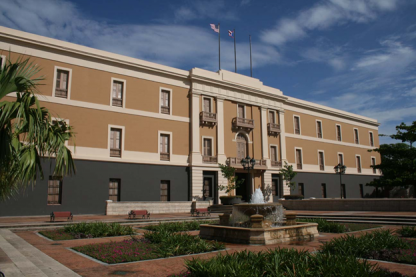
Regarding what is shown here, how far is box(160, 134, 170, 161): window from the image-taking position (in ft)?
94.3

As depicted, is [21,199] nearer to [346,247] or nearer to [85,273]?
[85,273]

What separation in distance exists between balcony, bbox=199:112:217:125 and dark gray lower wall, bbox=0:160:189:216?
4.80 m

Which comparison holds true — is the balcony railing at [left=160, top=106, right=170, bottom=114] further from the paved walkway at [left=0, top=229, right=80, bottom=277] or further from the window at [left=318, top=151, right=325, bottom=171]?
the window at [left=318, top=151, right=325, bottom=171]

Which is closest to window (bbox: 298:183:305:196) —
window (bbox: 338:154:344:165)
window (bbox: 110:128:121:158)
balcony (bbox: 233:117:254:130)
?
window (bbox: 338:154:344:165)

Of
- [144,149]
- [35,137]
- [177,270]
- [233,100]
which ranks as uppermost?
[233,100]

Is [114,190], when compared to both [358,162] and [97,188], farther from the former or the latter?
[358,162]

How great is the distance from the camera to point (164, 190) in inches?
1124

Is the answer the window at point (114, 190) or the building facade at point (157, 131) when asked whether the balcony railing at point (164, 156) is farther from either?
the window at point (114, 190)

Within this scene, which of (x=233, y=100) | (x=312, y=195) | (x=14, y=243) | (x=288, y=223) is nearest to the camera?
(x=14, y=243)

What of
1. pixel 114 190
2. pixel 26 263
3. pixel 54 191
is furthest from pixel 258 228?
pixel 114 190

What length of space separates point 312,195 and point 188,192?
1719cm

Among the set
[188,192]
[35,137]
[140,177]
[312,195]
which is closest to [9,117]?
[35,137]

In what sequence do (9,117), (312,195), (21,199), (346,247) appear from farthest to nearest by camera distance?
(312,195) < (21,199) < (346,247) < (9,117)

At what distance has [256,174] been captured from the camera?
34.3m
